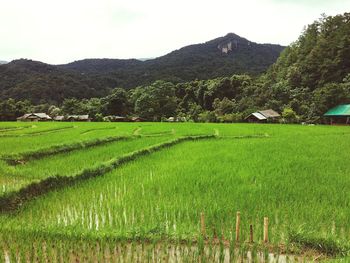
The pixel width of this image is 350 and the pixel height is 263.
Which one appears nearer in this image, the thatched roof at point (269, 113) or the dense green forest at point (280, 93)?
the dense green forest at point (280, 93)

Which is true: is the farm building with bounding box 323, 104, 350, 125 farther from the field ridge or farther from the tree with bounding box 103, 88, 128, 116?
the tree with bounding box 103, 88, 128, 116

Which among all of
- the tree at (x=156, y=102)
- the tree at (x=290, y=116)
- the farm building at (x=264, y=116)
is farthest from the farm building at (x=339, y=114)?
the tree at (x=156, y=102)

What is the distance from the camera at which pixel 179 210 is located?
15.1 feet

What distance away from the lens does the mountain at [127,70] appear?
204 feet

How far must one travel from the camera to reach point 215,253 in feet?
10.8

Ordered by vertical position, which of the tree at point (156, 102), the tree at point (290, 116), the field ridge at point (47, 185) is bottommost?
the field ridge at point (47, 185)

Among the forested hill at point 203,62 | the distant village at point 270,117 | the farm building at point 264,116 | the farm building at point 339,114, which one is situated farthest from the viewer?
the forested hill at point 203,62

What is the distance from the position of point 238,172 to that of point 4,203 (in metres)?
Result: 4.81

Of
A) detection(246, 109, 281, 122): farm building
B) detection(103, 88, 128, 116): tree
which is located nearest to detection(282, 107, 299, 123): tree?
detection(246, 109, 281, 122): farm building

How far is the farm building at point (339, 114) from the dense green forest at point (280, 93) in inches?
41.0

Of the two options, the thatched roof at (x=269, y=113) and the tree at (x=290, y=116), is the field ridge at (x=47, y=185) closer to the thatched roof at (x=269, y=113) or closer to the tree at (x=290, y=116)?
the tree at (x=290, y=116)

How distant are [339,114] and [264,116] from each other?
814 cm

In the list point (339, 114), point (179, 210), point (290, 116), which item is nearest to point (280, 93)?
point (290, 116)

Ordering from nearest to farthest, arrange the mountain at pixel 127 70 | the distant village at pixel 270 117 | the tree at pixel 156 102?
1. the distant village at pixel 270 117
2. the tree at pixel 156 102
3. the mountain at pixel 127 70
